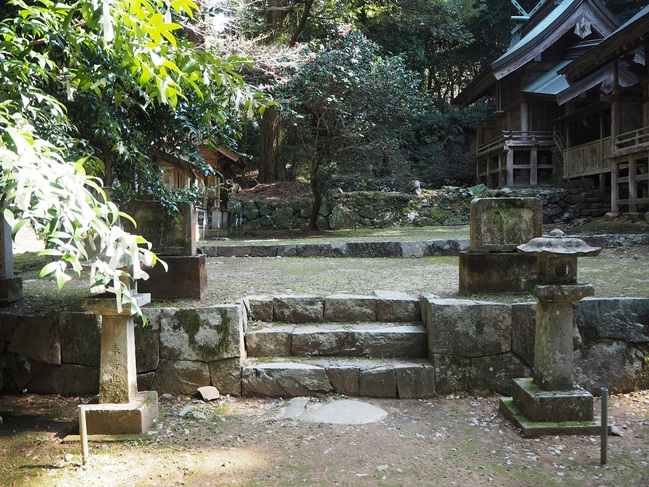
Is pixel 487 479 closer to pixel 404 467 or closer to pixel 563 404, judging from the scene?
pixel 404 467

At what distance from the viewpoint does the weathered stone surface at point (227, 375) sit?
4.98 metres

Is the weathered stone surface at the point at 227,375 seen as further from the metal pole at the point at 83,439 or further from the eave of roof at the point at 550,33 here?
the eave of roof at the point at 550,33

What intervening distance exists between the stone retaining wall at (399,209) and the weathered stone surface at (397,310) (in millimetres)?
11207

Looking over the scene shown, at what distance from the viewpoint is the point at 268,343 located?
17.4 feet

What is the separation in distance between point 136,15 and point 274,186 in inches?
680

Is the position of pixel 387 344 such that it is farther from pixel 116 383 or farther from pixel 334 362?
pixel 116 383

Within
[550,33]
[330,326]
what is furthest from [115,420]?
[550,33]

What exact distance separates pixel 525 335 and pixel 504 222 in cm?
131

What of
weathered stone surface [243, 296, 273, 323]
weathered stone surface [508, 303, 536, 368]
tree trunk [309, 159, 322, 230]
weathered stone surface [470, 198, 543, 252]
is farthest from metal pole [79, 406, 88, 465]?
tree trunk [309, 159, 322, 230]

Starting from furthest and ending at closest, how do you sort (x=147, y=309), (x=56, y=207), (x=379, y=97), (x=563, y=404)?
(x=379, y=97) → (x=147, y=309) → (x=563, y=404) → (x=56, y=207)

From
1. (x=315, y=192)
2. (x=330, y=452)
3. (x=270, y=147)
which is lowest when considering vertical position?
(x=330, y=452)

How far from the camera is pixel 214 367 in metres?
5.02

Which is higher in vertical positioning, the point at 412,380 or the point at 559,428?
the point at 412,380

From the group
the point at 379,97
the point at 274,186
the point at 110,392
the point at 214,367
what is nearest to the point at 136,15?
the point at 110,392
